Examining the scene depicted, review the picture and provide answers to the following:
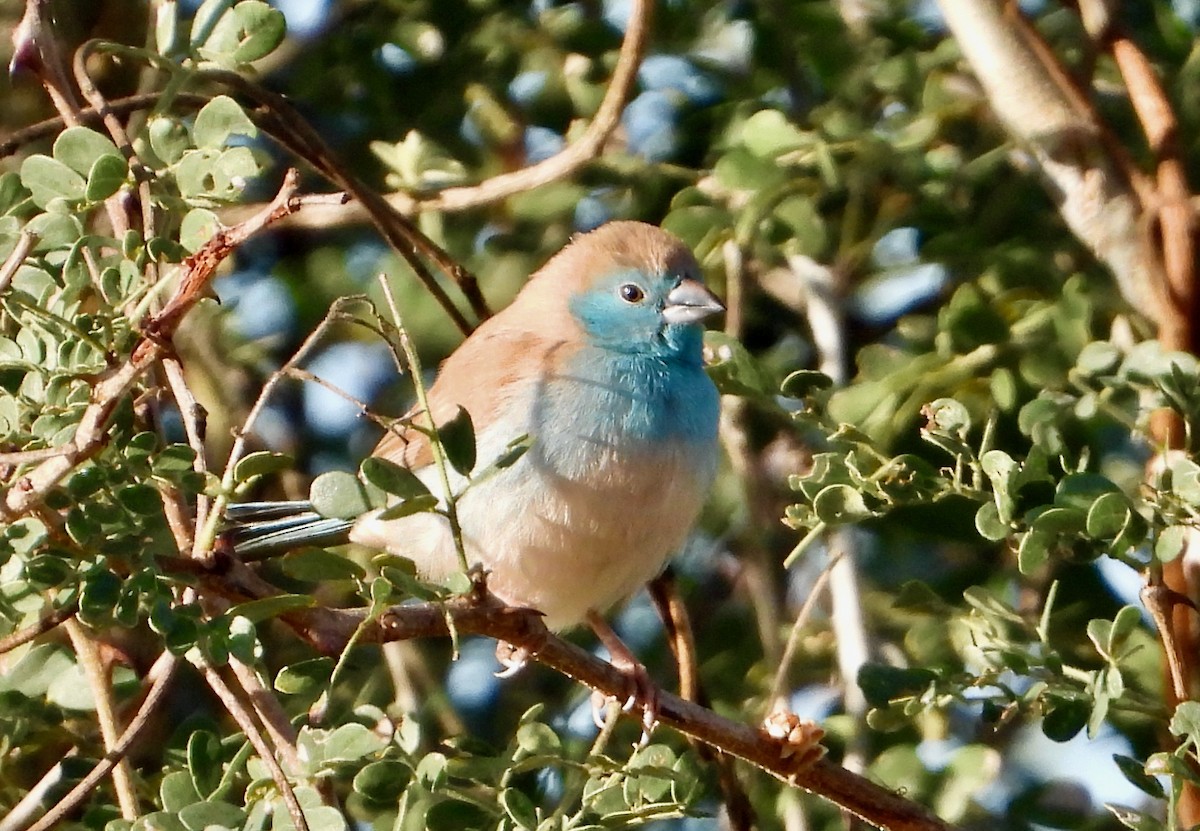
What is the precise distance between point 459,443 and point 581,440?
1.24 metres

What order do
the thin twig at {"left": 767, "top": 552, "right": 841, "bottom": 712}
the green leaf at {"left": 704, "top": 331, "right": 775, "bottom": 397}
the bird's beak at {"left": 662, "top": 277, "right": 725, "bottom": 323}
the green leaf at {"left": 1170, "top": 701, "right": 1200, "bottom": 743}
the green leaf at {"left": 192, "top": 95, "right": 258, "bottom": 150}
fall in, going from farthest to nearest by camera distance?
the bird's beak at {"left": 662, "top": 277, "right": 725, "bottom": 323} < the thin twig at {"left": 767, "top": 552, "right": 841, "bottom": 712} < the green leaf at {"left": 704, "top": 331, "right": 775, "bottom": 397} < the green leaf at {"left": 1170, "top": 701, "right": 1200, "bottom": 743} < the green leaf at {"left": 192, "top": 95, "right": 258, "bottom": 150}

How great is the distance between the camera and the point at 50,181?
238 centimetres

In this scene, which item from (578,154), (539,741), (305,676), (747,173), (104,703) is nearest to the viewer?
(305,676)

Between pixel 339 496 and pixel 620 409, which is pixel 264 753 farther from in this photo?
pixel 620 409

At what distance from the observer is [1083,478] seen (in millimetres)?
2594

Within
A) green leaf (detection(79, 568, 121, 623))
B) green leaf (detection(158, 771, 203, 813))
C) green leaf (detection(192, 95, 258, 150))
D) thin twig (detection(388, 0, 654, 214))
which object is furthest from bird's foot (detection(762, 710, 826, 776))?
thin twig (detection(388, 0, 654, 214))

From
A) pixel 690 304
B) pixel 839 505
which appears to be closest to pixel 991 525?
pixel 839 505

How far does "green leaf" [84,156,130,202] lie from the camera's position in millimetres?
2314

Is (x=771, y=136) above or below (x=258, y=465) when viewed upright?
below

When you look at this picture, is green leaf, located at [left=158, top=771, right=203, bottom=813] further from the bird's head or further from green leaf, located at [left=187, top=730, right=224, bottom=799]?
the bird's head

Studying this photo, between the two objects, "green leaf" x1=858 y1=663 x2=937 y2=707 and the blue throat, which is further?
the blue throat

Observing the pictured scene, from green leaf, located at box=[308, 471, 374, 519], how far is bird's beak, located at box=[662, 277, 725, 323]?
1.77m

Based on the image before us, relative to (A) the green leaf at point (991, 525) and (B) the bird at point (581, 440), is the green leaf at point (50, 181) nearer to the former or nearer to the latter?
(B) the bird at point (581, 440)

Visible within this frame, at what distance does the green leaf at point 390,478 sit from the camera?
2070 millimetres
